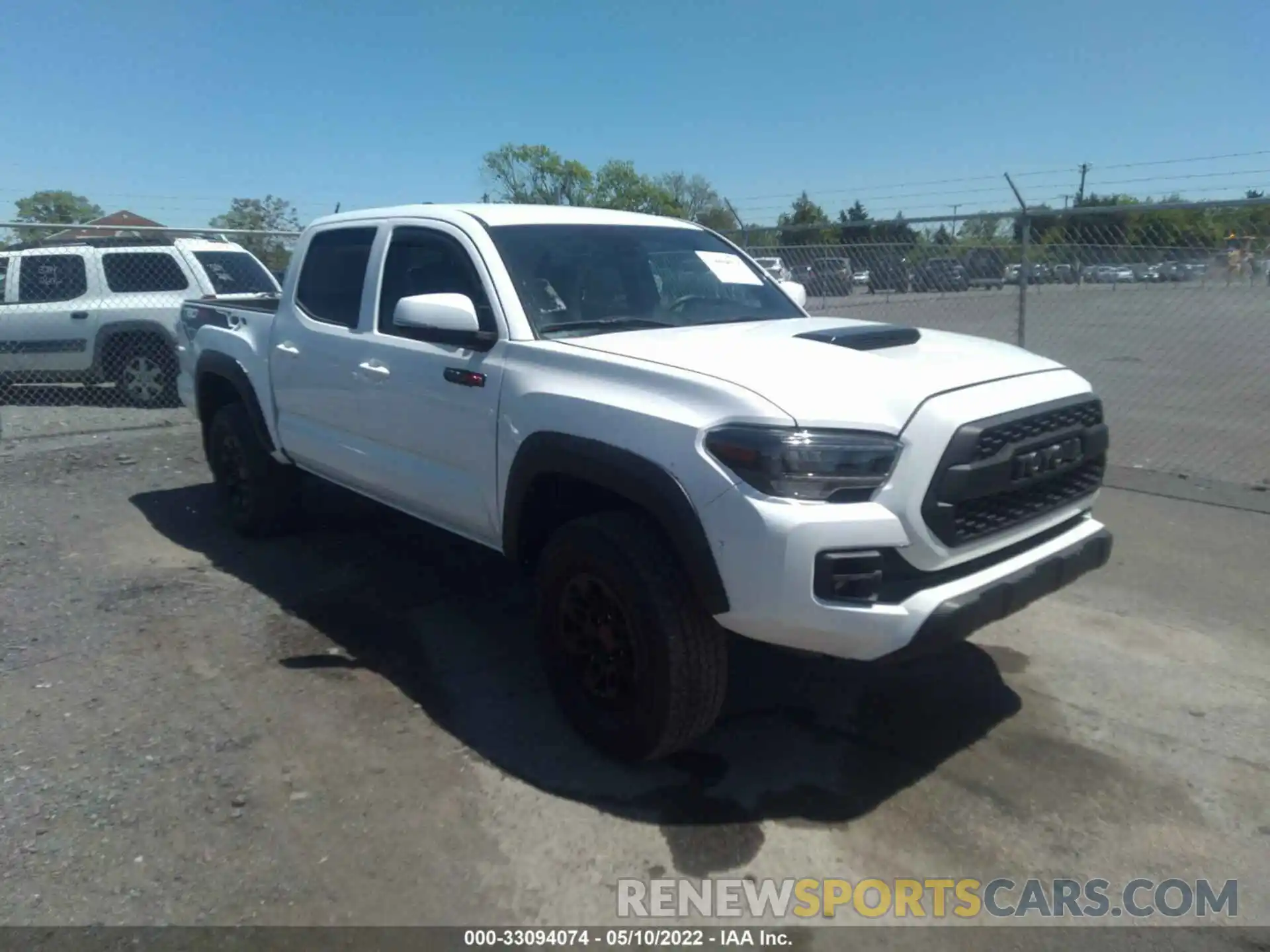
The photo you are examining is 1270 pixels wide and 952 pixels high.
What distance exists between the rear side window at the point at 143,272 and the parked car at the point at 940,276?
7694 mm

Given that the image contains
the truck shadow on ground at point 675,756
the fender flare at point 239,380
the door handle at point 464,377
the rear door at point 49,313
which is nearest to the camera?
the truck shadow on ground at point 675,756

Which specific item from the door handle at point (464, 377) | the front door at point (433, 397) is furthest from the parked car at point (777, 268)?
the door handle at point (464, 377)

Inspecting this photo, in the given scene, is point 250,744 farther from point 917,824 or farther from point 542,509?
point 917,824

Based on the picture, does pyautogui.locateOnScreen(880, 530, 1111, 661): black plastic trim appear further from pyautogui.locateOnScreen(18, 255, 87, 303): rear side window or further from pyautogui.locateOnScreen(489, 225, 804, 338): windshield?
pyautogui.locateOnScreen(18, 255, 87, 303): rear side window

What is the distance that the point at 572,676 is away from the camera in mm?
3811

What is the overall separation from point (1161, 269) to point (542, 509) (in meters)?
5.86

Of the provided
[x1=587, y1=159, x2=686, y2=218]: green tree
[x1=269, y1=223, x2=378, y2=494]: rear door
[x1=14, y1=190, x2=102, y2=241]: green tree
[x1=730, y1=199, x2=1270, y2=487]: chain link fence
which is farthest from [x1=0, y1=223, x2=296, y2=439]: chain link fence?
[x1=587, y1=159, x2=686, y2=218]: green tree

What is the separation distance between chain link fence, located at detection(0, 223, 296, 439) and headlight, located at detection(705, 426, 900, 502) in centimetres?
900

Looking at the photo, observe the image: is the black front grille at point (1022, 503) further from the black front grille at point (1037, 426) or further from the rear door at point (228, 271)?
the rear door at point (228, 271)

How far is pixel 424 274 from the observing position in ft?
15.2

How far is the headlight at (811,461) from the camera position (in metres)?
3.02

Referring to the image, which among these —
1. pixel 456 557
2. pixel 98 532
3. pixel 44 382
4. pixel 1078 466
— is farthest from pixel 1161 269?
pixel 44 382

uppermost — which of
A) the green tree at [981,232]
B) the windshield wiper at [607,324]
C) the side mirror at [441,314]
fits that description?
the green tree at [981,232]
